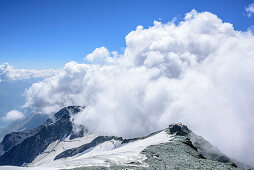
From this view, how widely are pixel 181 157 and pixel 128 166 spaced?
16580 mm

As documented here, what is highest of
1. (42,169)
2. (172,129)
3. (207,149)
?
(172,129)

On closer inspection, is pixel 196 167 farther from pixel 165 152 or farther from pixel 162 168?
pixel 165 152

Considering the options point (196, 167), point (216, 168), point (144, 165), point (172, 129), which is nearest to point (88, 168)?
point (144, 165)

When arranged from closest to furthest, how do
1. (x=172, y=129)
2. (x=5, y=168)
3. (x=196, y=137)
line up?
(x=5, y=168)
(x=172, y=129)
(x=196, y=137)

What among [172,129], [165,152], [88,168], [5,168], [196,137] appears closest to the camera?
[5,168]

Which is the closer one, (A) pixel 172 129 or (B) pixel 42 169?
(B) pixel 42 169

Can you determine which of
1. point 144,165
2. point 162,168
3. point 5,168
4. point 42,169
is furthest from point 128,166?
point 5,168

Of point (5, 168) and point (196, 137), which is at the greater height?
point (196, 137)

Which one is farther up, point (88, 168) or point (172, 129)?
point (172, 129)

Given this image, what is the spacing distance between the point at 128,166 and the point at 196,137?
98.9 m

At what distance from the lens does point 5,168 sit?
39.3 meters

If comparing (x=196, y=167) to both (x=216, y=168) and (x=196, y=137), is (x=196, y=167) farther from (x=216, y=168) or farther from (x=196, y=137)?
(x=196, y=137)

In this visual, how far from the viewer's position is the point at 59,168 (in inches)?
1747

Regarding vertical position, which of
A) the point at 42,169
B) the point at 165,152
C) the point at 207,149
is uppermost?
the point at 207,149
